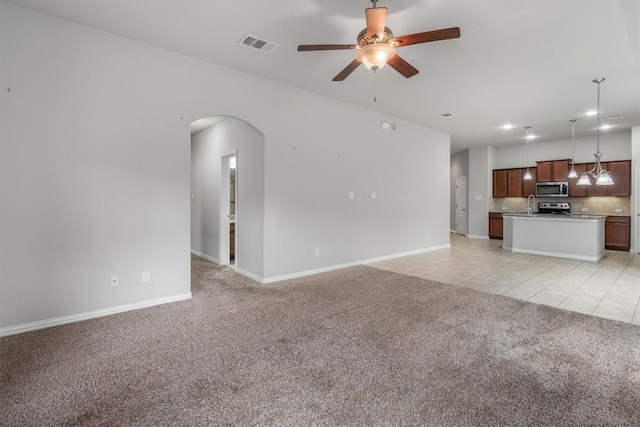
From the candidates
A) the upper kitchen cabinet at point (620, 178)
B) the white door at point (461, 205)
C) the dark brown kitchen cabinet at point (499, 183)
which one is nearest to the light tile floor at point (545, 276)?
the upper kitchen cabinet at point (620, 178)

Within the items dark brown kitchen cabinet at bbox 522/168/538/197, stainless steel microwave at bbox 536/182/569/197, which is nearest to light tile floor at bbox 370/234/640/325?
stainless steel microwave at bbox 536/182/569/197

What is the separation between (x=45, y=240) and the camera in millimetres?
3010

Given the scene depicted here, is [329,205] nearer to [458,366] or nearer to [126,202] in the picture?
[126,202]

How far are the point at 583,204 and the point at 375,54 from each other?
30.5 feet

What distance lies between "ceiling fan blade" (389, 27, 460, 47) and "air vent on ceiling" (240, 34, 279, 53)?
5.35 feet

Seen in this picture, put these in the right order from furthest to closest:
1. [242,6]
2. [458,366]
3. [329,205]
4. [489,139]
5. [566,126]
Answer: [489,139] → [566,126] → [329,205] → [242,6] → [458,366]

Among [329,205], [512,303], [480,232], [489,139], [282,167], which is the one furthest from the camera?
[480,232]

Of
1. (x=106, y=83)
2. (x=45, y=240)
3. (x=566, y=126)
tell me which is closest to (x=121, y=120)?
(x=106, y=83)

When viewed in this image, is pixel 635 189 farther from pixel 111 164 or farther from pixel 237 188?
pixel 111 164

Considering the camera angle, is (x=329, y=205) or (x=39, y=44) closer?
(x=39, y=44)

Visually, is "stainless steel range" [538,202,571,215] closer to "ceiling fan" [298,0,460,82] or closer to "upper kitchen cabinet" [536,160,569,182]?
"upper kitchen cabinet" [536,160,569,182]

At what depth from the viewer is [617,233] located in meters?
7.85

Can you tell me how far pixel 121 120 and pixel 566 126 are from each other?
29.7 ft

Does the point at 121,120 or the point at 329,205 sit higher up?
the point at 121,120
